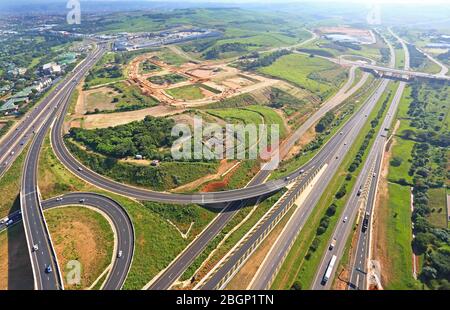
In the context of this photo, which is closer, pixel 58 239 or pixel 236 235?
pixel 58 239

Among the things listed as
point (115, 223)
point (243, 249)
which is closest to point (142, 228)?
point (115, 223)

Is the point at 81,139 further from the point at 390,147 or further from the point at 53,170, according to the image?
the point at 390,147

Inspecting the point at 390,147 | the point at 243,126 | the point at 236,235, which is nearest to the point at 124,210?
the point at 236,235

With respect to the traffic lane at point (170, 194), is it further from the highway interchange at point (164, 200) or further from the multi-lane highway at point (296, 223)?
the multi-lane highway at point (296, 223)

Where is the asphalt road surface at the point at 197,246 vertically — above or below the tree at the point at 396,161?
below

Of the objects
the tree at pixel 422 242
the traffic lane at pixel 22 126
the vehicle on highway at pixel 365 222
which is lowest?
the tree at pixel 422 242

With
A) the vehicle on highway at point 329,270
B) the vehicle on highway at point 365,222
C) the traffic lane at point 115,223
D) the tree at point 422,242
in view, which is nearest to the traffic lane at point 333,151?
the vehicle on highway at point 329,270

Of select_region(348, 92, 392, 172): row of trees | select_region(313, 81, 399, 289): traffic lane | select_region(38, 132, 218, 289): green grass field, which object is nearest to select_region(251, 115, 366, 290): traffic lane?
select_region(348, 92, 392, 172): row of trees
